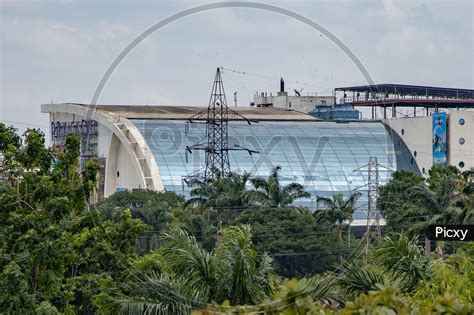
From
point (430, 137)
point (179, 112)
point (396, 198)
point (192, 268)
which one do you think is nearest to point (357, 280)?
point (192, 268)

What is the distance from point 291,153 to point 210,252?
284ft

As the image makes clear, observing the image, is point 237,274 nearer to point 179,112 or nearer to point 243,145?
point 243,145

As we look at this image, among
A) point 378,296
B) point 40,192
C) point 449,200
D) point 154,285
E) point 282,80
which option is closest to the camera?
point 378,296

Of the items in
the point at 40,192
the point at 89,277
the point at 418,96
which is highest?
the point at 418,96

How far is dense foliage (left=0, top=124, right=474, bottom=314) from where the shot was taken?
77.1ft

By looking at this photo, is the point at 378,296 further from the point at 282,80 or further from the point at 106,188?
the point at 282,80

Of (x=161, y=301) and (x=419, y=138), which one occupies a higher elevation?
(x=419, y=138)

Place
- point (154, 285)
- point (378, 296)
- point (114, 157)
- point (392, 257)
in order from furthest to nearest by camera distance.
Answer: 1. point (114, 157)
2. point (392, 257)
3. point (154, 285)
4. point (378, 296)

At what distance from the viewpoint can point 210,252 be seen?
27000mm

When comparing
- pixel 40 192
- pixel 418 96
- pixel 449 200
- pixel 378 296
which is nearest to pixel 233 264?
pixel 378 296

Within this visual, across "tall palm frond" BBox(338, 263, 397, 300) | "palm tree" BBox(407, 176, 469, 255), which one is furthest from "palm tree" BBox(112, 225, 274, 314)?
"palm tree" BBox(407, 176, 469, 255)

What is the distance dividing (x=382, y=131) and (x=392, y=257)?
9564 cm

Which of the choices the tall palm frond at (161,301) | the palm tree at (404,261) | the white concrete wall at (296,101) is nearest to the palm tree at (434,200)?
the palm tree at (404,261)

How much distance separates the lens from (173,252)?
2469 centimetres
